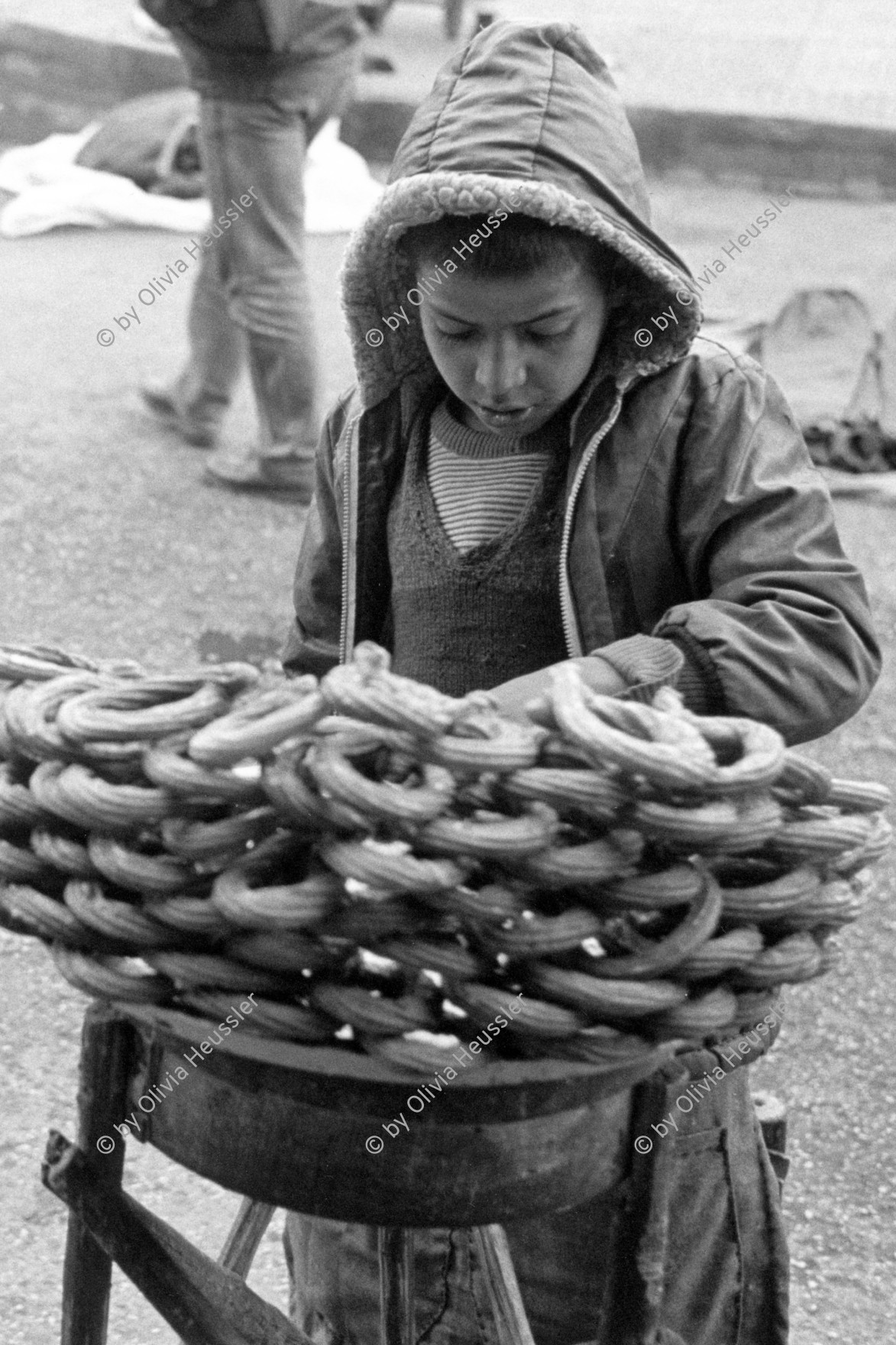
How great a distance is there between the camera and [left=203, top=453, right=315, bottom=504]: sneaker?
5.02m

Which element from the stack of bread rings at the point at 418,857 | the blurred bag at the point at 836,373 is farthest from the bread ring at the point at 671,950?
the blurred bag at the point at 836,373

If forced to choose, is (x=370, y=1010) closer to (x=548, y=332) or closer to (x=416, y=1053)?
(x=416, y=1053)

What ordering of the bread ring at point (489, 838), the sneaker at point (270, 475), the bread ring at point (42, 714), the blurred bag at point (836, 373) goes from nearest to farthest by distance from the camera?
the bread ring at point (489, 838) < the bread ring at point (42, 714) < the sneaker at point (270, 475) < the blurred bag at point (836, 373)

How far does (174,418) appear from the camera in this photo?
18.1ft

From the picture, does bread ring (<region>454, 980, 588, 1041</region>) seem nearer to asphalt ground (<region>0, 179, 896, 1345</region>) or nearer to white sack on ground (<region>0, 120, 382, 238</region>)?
asphalt ground (<region>0, 179, 896, 1345</region>)

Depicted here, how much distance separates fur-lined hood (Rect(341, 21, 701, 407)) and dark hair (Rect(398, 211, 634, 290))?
0.03 metres

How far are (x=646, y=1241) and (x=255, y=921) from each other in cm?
49

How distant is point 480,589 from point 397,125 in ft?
22.4

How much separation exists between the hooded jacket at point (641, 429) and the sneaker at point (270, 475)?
10.0ft

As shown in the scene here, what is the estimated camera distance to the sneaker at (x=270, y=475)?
16.5 feet

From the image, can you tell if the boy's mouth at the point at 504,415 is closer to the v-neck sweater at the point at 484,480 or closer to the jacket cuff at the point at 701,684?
the v-neck sweater at the point at 484,480

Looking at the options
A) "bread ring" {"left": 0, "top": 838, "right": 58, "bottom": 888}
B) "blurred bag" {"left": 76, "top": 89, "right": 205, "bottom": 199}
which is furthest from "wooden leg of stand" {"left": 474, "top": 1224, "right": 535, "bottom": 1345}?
"blurred bag" {"left": 76, "top": 89, "right": 205, "bottom": 199}

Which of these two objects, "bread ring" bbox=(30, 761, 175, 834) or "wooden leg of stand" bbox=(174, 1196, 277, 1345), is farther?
"wooden leg of stand" bbox=(174, 1196, 277, 1345)

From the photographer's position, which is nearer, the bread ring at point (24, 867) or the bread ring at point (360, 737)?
the bread ring at point (360, 737)
